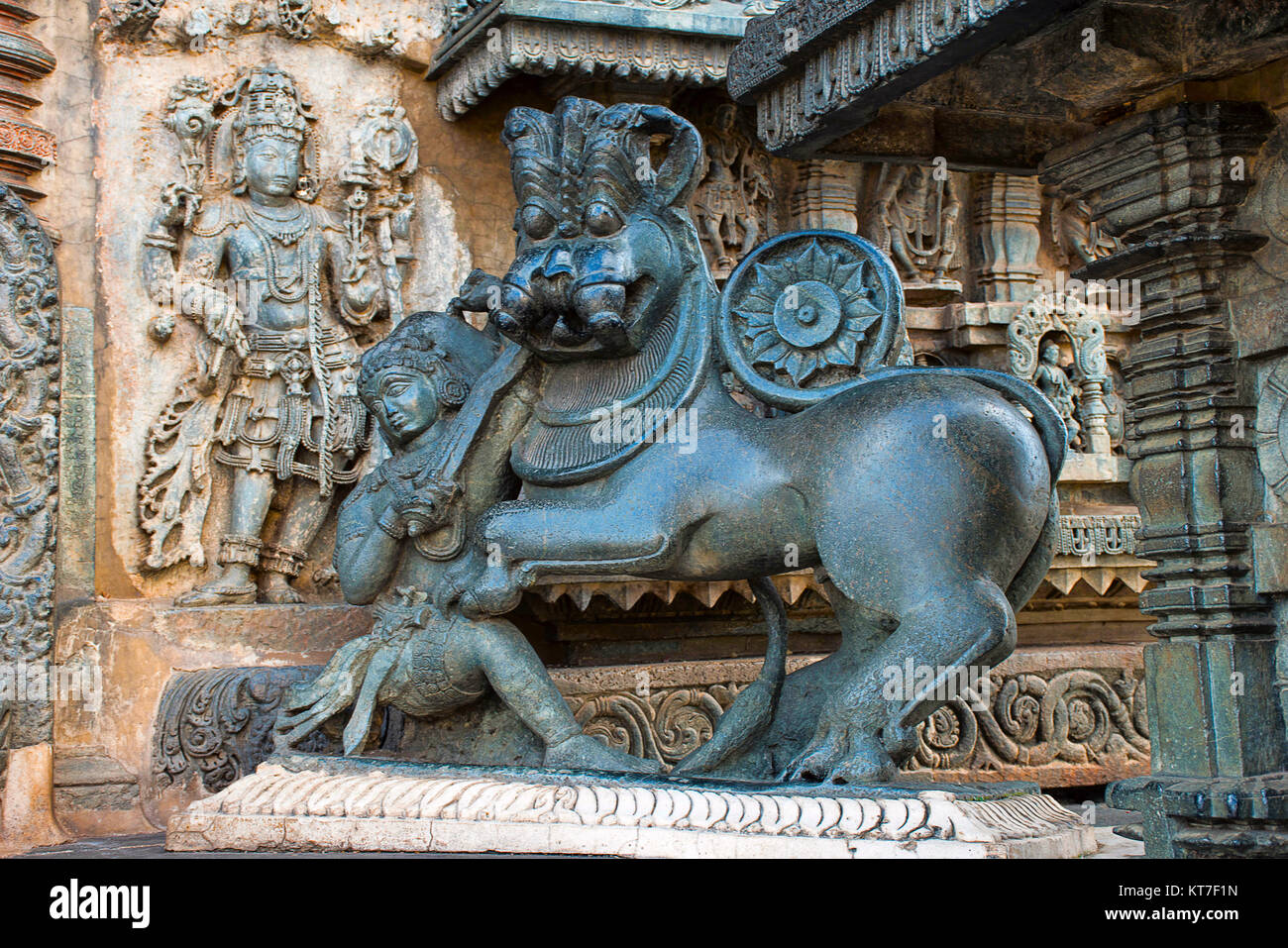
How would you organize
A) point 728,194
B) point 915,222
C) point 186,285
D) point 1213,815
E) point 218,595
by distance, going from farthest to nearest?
point 915,222, point 728,194, point 186,285, point 218,595, point 1213,815

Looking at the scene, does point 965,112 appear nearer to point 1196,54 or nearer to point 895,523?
point 1196,54

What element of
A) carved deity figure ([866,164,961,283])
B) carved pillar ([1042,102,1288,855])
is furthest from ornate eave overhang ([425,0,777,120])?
carved pillar ([1042,102,1288,855])

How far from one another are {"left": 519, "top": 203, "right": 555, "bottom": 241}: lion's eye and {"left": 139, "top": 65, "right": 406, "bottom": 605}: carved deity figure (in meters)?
1.72

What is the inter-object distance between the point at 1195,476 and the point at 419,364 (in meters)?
2.56

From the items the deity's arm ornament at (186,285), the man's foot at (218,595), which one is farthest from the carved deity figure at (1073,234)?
the man's foot at (218,595)

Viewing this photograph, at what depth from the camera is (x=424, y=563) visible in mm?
4938

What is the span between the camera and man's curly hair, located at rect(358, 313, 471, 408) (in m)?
5.01

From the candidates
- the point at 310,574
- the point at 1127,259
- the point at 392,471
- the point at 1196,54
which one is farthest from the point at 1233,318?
the point at 310,574

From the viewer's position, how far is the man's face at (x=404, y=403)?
16.2 feet

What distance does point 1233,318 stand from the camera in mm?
4168

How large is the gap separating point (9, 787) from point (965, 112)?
165 inches

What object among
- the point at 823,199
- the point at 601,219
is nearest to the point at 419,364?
the point at 601,219

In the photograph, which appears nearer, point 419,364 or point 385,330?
point 419,364

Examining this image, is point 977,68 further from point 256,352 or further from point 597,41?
point 256,352
